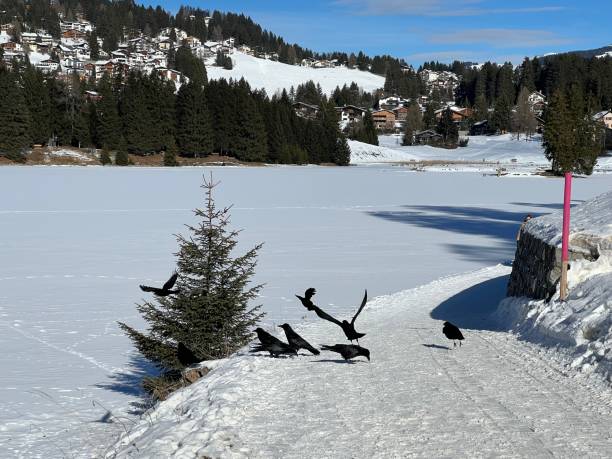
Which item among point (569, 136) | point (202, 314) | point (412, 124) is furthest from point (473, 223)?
point (412, 124)

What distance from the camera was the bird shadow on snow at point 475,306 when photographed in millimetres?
10880

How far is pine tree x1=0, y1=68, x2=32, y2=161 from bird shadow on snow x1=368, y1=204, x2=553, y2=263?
5808cm

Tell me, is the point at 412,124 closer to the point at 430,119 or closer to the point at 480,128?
the point at 430,119

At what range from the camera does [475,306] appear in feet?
42.1

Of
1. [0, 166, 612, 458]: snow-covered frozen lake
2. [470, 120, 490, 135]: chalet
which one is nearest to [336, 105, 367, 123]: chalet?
[470, 120, 490, 135]: chalet

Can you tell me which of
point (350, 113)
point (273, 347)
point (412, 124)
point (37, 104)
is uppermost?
point (350, 113)

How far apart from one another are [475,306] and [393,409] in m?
7.25

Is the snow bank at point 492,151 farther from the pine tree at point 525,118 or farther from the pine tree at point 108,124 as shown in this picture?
the pine tree at point 108,124

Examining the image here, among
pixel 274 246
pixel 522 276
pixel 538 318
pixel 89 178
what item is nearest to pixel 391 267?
pixel 274 246

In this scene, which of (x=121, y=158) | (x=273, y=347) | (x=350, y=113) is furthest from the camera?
(x=350, y=113)

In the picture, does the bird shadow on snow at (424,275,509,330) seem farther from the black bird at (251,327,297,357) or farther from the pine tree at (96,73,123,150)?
the pine tree at (96,73,123,150)

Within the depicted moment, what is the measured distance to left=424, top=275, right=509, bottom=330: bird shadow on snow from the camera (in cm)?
1088

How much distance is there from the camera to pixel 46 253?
71.8 feet

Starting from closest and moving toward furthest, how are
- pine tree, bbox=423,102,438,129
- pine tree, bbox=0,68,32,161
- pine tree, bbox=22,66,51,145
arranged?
1. pine tree, bbox=0,68,32,161
2. pine tree, bbox=22,66,51,145
3. pine tree, bbox=423,102,438,129
